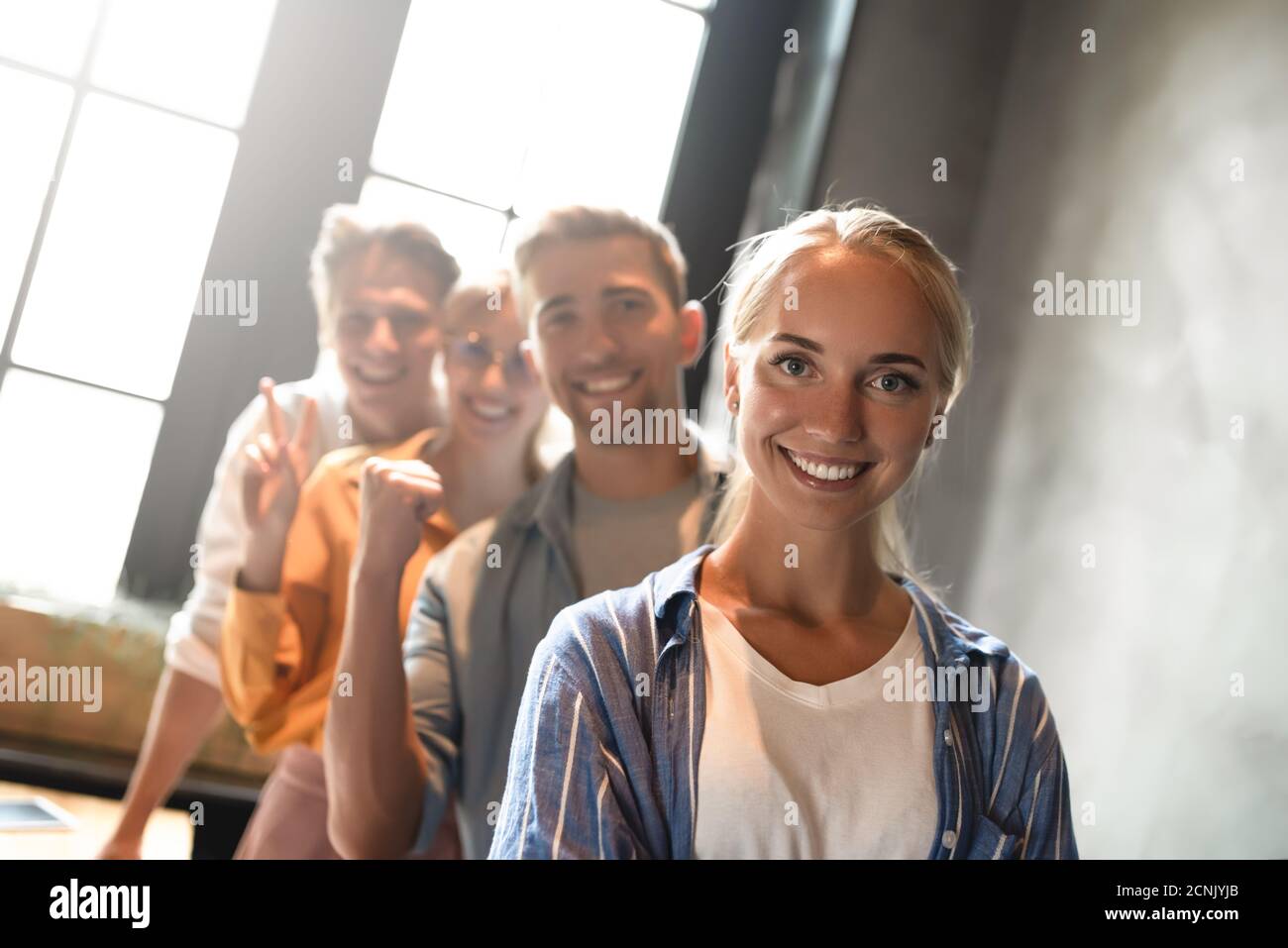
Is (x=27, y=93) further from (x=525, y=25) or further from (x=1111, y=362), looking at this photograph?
(x=1111, y=362)

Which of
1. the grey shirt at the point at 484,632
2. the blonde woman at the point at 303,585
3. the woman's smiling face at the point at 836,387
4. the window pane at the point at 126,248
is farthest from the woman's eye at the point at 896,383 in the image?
the window pane at the point at 126,248

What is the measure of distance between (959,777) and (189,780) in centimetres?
105

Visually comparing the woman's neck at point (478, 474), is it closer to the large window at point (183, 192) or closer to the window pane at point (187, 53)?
the large window at point (183, 192)

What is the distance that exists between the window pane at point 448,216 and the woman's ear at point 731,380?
0.62m

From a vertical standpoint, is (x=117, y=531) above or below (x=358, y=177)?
below

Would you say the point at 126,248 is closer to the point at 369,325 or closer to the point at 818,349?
the point at 369,325

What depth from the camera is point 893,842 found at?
3.53 ft

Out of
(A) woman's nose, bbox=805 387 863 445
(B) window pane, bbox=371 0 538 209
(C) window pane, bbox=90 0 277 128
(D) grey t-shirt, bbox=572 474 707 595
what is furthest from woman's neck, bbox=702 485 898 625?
(C) window pane, bbox=90 0 277 128

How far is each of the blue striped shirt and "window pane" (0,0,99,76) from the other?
44.7 inches

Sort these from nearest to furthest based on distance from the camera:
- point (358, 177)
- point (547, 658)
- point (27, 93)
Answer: point (547, 658), point (27, 93), point (358, 177)

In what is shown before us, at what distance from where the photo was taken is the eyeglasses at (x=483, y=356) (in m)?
1.67

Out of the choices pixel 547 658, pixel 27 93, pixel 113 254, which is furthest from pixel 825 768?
pixel 27 93

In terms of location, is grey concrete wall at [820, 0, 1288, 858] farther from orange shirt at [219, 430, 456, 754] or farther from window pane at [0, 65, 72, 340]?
window pane at [0, 65, 72, 340]

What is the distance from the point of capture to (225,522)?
5.31 ft
